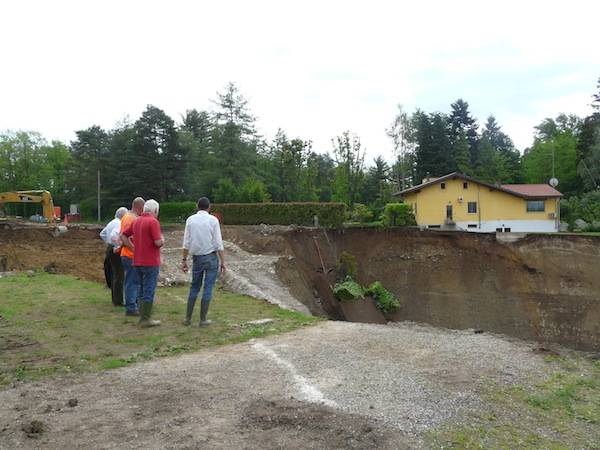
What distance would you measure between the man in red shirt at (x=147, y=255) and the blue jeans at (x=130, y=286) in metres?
0.86

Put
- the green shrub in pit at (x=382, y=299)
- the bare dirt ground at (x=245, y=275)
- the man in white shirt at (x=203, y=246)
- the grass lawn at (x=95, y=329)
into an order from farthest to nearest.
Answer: the green shrub in pit at (x=382, y=299) < the bare dirt ground at (x=245, y=275) < the man in white shirt at (x=203, y=246) < the grass lawn at (x=95, y=329)

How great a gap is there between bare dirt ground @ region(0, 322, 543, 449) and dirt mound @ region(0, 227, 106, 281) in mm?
9437

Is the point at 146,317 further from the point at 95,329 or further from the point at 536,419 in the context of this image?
the point at 536,419

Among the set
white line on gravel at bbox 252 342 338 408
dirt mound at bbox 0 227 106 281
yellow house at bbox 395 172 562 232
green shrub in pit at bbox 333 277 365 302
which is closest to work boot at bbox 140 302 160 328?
white line on gravel at bbox 252 342 338 408

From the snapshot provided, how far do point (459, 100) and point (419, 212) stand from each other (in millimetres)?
39296

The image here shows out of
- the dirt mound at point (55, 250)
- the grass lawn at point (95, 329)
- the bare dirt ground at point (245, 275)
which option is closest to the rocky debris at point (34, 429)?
the grass lawn at point (95, 329)

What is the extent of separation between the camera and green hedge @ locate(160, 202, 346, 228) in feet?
99.2

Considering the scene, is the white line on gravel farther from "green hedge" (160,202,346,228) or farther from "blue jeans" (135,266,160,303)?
"green hedge" (160,202,346,228)

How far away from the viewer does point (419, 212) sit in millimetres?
44781

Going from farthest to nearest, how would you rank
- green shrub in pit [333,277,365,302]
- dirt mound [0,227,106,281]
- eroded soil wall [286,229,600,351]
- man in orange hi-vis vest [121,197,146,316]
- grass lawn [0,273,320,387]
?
eroded soil wall [286,229,600,351] < green shrub in pit [333,277,365,302] < dirt mound [0,227,106,281] < man in orange hi-vis vest [121,197,146,316] < grass lawn [0,273,320,387]

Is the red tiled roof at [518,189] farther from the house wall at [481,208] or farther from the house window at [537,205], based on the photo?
the house window at [537,205]

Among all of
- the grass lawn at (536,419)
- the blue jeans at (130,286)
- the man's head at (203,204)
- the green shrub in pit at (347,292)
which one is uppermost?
the man's head at (203,204)

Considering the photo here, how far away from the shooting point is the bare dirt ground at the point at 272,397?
3.96 metres

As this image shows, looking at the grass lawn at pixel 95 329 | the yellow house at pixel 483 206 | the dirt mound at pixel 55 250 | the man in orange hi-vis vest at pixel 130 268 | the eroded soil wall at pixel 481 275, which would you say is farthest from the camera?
the yellow house at pixel 483 206
